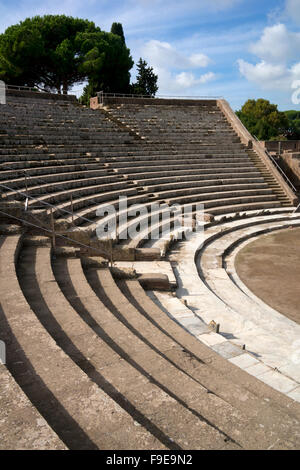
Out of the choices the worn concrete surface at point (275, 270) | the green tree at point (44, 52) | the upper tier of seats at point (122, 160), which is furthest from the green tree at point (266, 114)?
the worn concrete surface at point (275, 270)

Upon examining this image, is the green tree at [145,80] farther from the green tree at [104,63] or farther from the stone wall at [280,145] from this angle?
the stone wall at [280,145]

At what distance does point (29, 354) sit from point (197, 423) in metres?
1.69

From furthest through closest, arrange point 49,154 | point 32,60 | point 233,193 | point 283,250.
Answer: point 32,60 → point 233,193 → point 49,154 → point 283,250

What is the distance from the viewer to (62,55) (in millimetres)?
29609

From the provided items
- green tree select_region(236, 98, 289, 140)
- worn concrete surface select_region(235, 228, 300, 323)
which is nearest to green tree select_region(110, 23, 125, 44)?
green tree select_region(236, 98, 289, 140)

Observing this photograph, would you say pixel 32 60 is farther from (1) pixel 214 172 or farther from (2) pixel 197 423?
(2) pixel 197 423

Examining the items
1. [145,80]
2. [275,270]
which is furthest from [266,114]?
[275,270]

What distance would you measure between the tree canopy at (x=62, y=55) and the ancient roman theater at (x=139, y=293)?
13.6 m

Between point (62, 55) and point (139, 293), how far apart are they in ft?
97.9

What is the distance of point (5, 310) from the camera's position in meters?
3.93

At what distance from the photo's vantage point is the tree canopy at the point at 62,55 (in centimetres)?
2836

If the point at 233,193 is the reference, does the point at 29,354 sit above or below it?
below

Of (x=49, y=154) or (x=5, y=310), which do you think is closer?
(x=5, y=310)

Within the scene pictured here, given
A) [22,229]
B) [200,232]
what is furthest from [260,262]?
[22,229]
